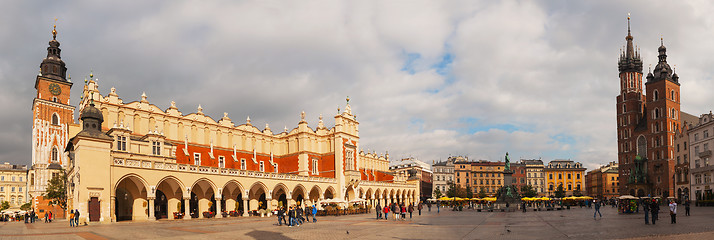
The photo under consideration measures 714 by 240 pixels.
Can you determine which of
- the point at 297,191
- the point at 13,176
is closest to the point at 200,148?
the point at 297,191

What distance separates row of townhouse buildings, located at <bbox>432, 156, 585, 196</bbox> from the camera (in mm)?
139000

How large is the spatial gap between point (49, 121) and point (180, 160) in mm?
27102

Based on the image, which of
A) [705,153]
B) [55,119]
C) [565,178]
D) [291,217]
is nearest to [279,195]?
[291,217]

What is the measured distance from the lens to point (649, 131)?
3856 inches

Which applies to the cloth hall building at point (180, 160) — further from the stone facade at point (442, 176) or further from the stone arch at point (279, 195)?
the stone facade at point (442, 176)

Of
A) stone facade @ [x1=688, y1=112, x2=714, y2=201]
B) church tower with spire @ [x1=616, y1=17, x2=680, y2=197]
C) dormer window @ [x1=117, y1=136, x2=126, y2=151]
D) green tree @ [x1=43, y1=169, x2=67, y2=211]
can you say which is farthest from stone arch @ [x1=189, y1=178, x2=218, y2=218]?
church tower with spire @ [x1=616, y1=17, x2=680, y2=197]

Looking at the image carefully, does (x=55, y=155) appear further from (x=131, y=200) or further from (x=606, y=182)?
(x=606, y=182)

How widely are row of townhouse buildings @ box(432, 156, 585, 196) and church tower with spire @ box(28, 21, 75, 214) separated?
9743 centimetres

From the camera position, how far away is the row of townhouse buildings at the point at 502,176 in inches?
5472

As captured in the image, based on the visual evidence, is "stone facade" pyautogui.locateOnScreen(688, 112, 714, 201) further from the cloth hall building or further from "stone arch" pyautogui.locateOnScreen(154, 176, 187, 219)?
"stone arch" pyautogui.locateOnScreen(154, 176, 187, 219)

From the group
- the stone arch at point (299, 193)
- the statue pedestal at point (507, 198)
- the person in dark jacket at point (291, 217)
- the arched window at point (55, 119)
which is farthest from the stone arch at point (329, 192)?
the arched window at point (55, 119)

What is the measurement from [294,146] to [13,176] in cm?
8639

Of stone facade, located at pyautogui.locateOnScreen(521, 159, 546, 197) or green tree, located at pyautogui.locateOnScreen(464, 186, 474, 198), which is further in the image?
stone facade, located at pyautogui.locateOnScreen(521, 159, 546, 197)

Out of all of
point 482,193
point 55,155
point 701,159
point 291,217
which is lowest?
point 482,193
